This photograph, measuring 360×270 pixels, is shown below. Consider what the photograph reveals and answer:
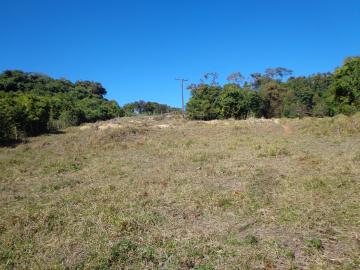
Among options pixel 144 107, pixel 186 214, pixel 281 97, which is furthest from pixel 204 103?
pixel 144 107

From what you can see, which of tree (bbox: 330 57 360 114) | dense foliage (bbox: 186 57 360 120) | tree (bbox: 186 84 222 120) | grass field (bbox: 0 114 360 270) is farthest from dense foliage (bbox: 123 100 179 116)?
grass field (bbox: 0 114 360 270)

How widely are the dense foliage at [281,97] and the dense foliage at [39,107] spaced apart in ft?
64.9

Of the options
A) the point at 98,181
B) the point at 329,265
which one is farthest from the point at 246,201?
the point at 98,181

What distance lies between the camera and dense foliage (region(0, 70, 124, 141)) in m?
26.9

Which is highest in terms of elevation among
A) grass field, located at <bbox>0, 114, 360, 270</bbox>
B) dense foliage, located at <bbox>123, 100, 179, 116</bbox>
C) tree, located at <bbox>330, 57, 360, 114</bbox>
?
dense foliage, located at <bbox>123, 100, 179, 116</bbox>

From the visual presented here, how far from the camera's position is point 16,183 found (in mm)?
10172

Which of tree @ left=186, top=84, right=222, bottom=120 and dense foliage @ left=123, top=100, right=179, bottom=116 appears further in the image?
dense foliage @ left=123, top=100, right=179, bottom=116

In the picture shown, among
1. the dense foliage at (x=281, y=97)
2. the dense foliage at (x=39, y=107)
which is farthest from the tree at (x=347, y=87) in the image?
the dense foliage at (x=39, y=107)

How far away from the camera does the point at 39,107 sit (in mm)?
35188

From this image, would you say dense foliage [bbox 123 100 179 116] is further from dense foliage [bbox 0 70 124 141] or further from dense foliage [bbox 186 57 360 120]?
dense foliage [bbox 186 57 360 120]

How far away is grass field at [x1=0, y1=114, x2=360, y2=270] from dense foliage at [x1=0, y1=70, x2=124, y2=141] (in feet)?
56.7

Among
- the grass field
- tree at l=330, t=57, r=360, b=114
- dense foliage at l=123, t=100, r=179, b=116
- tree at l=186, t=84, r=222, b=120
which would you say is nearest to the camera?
the grass field

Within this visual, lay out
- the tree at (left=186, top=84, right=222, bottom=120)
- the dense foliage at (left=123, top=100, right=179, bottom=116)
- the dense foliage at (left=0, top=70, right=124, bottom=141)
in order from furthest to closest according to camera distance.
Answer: the dense foliage at (left=123, top=100, right=179, bottom=116) < the tree at (left=186, top=84, right=222, bottom=120) < the dense foliage at (left=0, top=70, right=124, bottom=141)

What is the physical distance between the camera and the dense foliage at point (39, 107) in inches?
1058
